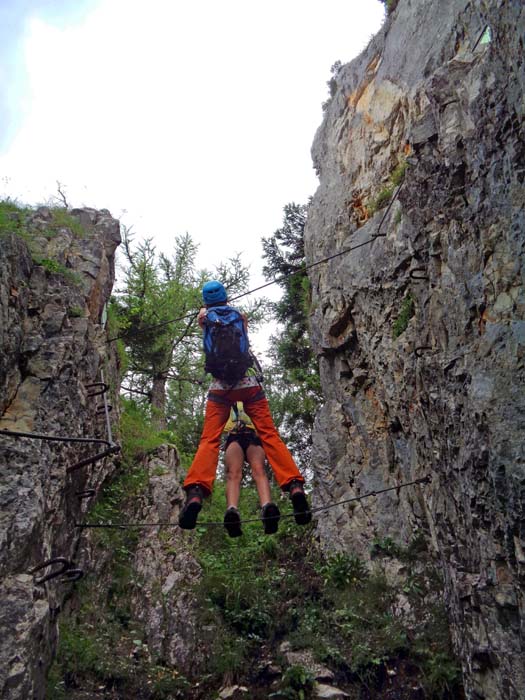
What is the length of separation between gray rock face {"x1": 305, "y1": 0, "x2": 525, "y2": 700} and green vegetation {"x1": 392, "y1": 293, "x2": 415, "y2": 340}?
0.08 feet

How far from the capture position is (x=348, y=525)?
1059cm

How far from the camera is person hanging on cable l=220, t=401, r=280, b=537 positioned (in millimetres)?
6578

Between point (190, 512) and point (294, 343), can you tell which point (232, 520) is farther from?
point (294, 343)

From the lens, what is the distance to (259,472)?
7.25 m

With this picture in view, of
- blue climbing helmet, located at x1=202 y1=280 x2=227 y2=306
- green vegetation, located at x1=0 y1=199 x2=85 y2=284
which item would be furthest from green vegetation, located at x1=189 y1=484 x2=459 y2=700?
green vegetation, located at x1=0 y1=199 x2=85 y2=284

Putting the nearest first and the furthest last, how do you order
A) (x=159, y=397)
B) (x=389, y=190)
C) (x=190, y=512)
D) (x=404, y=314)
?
(x=190, y=512), (x=404, y=314), (x=389, y=190), (x=159, y=397)

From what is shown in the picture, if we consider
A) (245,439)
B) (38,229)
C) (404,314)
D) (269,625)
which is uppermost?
(38,229)

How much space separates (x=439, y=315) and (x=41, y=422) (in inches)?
212

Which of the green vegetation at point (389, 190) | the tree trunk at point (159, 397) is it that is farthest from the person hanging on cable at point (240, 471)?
the tree trunk at point (159, 397)

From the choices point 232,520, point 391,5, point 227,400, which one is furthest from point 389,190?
point 232,520

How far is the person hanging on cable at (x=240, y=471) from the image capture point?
658 centimetres

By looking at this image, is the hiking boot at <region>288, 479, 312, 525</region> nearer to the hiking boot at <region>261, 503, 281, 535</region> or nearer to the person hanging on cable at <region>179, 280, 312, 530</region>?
the person hanging on cable at <region>179, 280, 312, 530</region>

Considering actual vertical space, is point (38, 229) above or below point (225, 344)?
above

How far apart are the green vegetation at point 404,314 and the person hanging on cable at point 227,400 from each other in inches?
114
